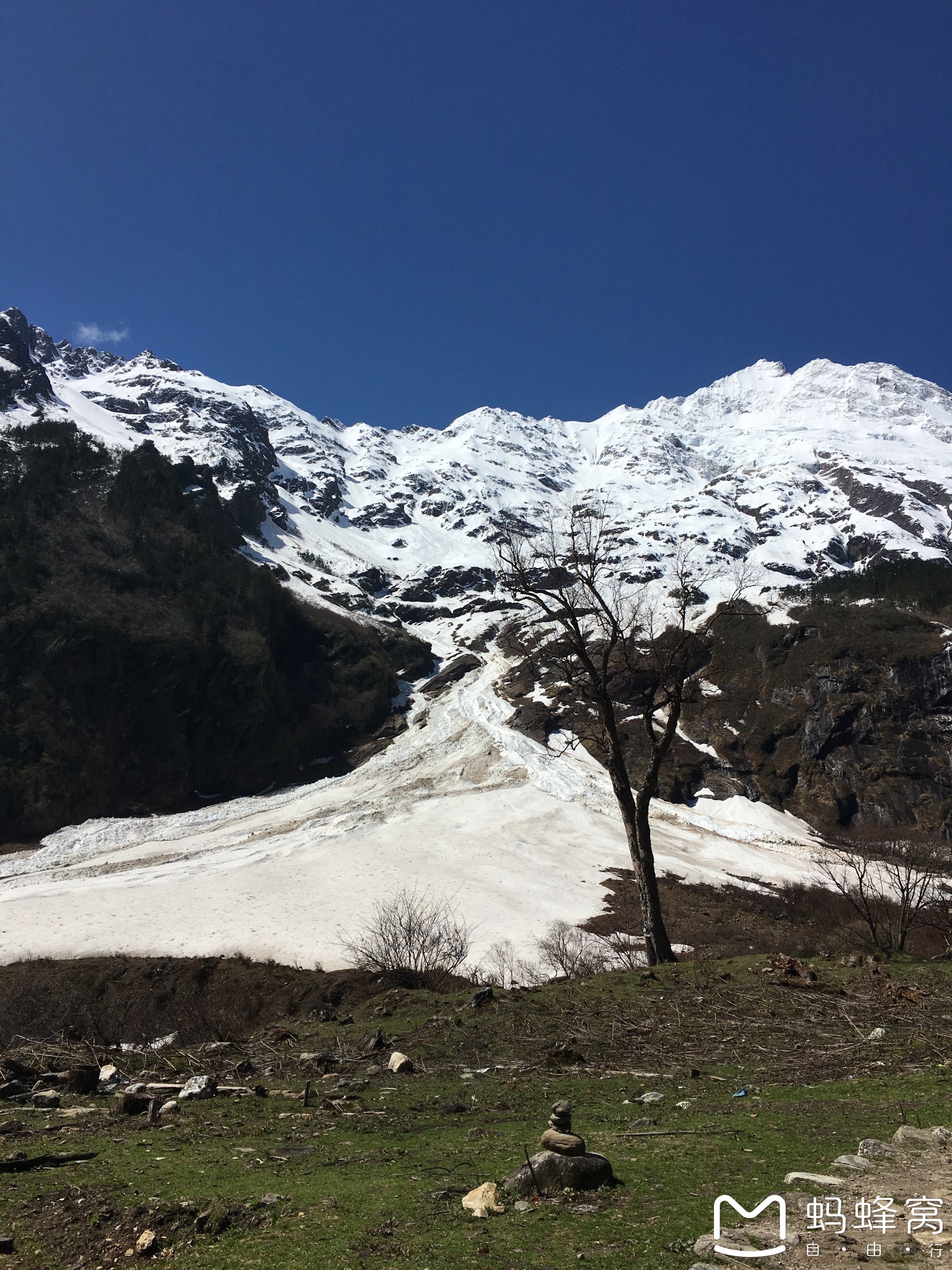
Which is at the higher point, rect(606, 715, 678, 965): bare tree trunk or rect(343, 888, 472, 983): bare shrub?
rect(606, 715, 678, 965): bare tree trunk

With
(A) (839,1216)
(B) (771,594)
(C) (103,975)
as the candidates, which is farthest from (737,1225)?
(B) (771,594)

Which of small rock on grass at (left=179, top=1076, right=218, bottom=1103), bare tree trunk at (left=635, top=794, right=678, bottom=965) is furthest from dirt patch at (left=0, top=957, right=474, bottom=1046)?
small rock on grass at (left=179, top=1076, right=218, bottom=1103)

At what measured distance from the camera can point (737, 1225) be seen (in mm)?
3812

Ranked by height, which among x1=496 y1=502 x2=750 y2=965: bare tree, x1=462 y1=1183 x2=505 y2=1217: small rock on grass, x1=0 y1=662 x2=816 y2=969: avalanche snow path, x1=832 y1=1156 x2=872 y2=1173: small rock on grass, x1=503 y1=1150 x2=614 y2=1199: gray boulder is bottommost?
x1=0 y1=662 x2=816 y2=969: avalanche snow path

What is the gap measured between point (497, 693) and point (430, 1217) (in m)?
111

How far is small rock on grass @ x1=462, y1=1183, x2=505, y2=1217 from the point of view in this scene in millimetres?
4262

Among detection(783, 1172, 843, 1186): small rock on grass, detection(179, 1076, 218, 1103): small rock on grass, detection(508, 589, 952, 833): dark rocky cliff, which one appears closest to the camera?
detection(783, 1172, 843, 1186): small rock on grass

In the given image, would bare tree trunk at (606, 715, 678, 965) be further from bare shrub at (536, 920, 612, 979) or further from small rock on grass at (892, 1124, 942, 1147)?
small rock on grass at (892, 1124, 942, 1147)

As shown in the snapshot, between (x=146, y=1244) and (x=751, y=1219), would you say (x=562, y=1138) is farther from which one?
(x=146, y=1244)

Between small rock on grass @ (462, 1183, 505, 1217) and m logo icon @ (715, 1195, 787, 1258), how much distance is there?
50.4 inches

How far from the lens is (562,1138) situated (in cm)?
465

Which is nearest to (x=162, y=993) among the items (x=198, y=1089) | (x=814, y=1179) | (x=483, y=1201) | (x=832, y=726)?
(x=198, y=1089)

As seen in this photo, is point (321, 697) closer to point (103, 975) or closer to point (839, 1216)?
point (103, 975)

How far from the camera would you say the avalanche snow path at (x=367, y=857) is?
38.0 m
